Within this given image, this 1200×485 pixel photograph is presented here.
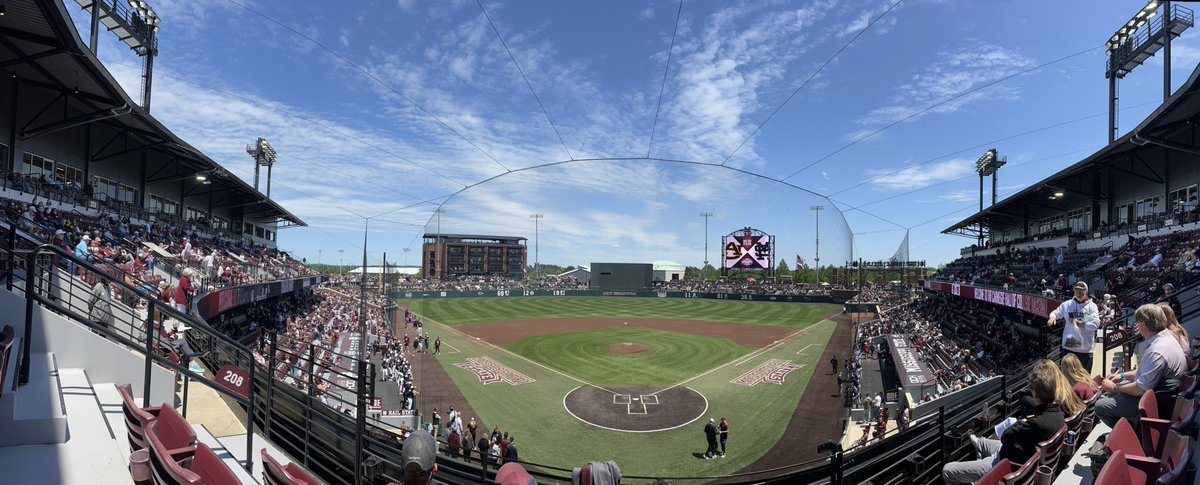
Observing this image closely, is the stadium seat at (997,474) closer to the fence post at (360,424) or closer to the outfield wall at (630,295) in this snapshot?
the fence post at (360,424)

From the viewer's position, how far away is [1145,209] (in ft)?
80.3

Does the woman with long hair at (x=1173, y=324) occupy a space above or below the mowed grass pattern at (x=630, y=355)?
above

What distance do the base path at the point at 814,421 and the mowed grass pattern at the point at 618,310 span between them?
22885mm

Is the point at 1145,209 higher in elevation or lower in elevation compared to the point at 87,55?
lower

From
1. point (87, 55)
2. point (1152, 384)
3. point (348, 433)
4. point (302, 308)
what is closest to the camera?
point (1152, 384)

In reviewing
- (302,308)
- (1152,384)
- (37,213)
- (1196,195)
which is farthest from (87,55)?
(1196,195)

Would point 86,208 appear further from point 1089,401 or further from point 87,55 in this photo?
point 1089,401

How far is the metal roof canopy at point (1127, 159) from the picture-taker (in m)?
17.2

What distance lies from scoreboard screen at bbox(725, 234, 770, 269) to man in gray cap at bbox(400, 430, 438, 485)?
19398mm

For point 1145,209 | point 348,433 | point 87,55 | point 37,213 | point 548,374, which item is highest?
point 87,55

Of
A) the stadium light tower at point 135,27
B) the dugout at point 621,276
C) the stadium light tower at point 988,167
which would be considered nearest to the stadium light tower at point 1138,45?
the stadium light tower at point 988,167

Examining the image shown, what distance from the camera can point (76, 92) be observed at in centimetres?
1750

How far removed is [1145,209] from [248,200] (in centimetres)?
6313

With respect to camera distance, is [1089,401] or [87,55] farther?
[87,55]
